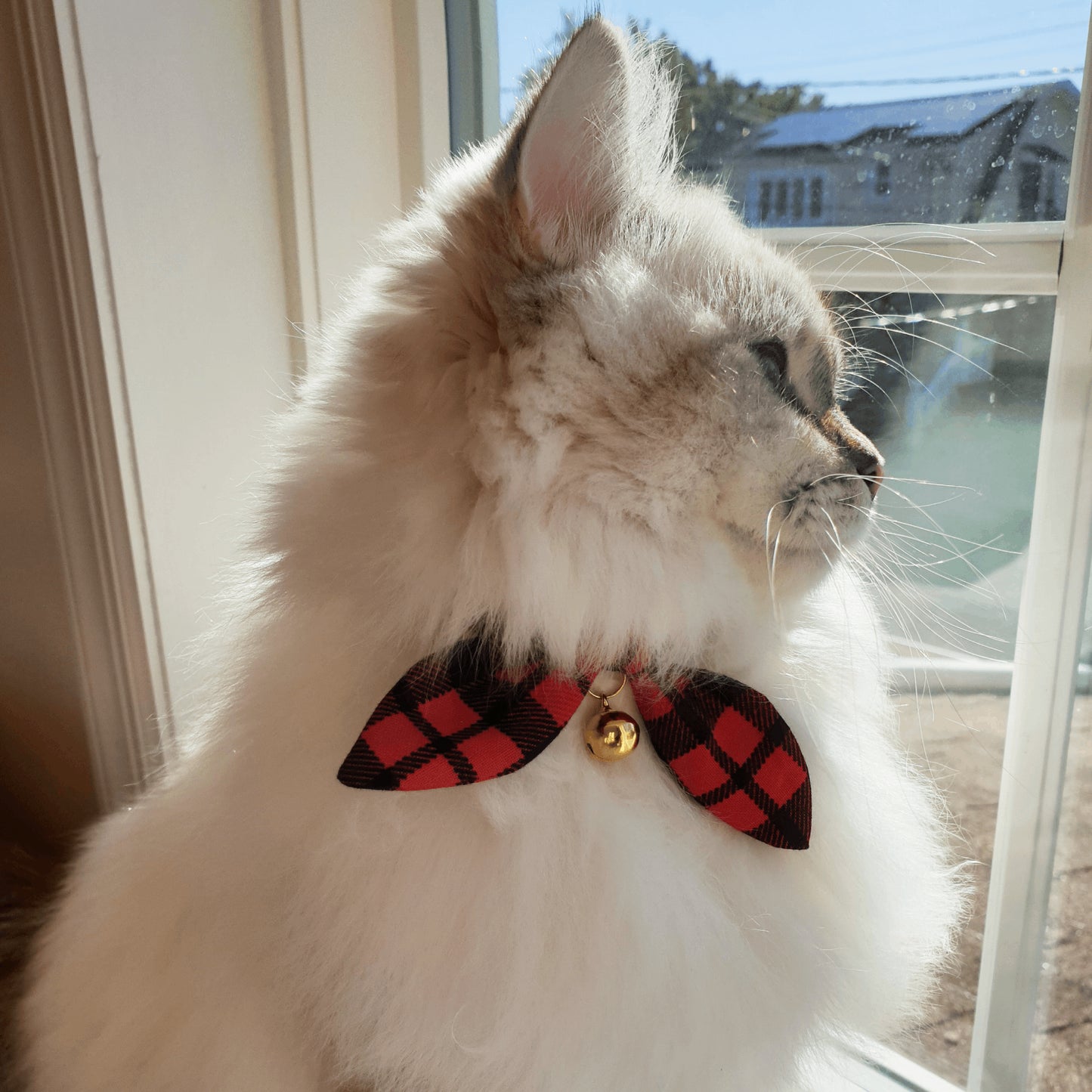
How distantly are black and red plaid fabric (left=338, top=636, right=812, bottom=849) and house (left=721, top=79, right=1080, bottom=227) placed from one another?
600 millimetres

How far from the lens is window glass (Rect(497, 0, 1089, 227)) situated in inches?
32.5

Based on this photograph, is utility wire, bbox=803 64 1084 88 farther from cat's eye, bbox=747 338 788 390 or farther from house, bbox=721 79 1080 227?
cat's eye, bbox=747 338 788 390

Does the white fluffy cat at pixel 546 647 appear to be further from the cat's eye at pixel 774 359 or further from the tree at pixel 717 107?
the tree at pixel 717 107

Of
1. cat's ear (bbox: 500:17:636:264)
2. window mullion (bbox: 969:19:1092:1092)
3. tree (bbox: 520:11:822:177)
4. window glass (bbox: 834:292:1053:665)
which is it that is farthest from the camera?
tree (bbox: 520:11:822:177)


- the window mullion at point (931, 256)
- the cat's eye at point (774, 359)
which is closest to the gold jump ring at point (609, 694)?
the cat's eye at point (774, 359)

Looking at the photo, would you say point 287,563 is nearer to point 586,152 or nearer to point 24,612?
point 586,152

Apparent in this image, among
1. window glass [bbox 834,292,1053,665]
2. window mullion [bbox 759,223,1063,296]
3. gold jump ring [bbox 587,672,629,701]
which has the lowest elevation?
gold jump ring [bbox 587,672,629,701]

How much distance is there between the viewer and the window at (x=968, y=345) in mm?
839

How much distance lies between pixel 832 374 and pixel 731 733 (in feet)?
1.04

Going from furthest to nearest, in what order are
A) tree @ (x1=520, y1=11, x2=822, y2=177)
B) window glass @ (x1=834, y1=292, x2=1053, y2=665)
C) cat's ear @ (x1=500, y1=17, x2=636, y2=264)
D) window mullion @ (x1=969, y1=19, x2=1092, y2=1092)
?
tree @ (x1=520, y1=11, x2=822, y2=177), window glass @ (x1=834, y1=292, x2=1053, y2=665), window mullion @ (x1=969, y1=19, x2=1092, y2=1092), cat's ear @ (x1=500, y1=17, x2=636, y2=264)

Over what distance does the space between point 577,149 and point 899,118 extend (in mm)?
507

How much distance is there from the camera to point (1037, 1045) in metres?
0.94

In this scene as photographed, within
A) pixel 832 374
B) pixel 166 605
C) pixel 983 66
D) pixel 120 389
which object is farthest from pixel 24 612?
pixel 983 66

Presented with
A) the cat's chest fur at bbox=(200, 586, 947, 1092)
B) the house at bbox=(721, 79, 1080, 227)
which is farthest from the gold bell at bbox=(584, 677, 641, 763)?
the house at bbox=(721, 79, 1080, 227)
